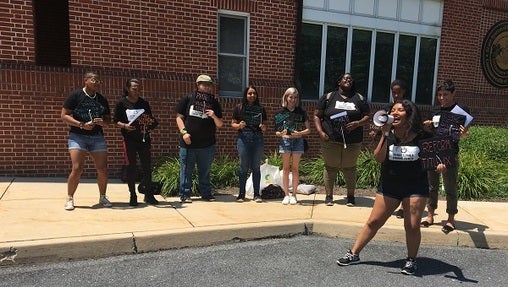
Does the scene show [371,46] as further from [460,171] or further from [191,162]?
[191,162]

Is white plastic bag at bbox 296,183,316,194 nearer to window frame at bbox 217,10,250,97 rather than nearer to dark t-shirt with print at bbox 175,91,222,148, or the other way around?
dark t-shirt with print at bbox 175,91,222,148

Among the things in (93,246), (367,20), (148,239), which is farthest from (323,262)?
(367,20)

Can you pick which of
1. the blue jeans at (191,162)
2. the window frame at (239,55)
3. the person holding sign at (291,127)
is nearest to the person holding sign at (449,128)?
the person holding sign at (291,127)

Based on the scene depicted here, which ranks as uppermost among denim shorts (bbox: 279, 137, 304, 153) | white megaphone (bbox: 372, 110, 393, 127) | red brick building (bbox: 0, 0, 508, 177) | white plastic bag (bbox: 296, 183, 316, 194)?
red brick building (bbox: 0, 0, 508, 177)

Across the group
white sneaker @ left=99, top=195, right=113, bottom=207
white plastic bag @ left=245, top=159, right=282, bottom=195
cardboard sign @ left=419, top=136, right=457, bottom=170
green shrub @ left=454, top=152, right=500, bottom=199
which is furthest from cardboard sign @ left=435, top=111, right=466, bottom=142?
white sneaker @ left=99, top=195, right=113, bottom=207

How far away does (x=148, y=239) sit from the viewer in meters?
4.47

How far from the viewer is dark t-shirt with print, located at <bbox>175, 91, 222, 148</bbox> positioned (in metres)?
5.68

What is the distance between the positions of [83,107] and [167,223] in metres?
1.77

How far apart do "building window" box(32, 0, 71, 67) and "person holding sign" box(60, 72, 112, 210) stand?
4.49m

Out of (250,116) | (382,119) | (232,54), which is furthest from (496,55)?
(382,119)

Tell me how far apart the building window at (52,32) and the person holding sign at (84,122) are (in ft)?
14.7

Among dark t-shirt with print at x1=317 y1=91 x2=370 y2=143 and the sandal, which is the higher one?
dark t-shirt with print at x1=317 y1=91 x2=370 y2=143

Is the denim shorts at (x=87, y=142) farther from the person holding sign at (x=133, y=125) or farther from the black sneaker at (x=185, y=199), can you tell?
the black sneaker at (x=185, y=199)

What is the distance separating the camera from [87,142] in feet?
17.1
